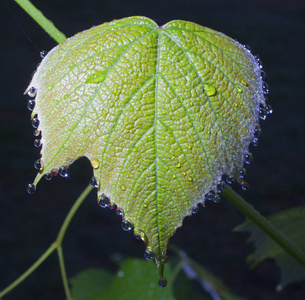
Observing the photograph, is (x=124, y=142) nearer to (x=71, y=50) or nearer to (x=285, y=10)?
(x=71, y=50)

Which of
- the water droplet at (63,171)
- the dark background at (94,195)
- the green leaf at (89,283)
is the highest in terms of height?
the dark background at (94,195)

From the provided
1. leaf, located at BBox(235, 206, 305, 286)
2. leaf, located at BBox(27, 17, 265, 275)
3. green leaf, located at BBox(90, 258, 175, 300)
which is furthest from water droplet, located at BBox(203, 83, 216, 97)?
green leaf, located at BBox(90, 258, 175, 300)

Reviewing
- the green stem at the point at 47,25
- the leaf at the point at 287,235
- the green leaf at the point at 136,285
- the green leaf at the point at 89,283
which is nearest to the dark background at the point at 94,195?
the green leaf at the point at 89,283

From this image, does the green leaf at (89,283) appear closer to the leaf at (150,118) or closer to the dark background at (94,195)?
the dark background at (94,195)

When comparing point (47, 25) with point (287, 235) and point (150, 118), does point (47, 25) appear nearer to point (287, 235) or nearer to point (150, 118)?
point (150, 118)

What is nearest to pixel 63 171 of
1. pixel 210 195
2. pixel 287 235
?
pixel 210 195

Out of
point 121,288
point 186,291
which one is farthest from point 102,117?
point 186,291

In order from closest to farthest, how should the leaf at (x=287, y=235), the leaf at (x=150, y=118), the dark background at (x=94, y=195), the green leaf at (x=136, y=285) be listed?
the leaf at (x=150, y=118) < the leaf at (x=287, y=235) < the green leaf at (x=136, y=285) < the dark background at (x=94, y=195)
